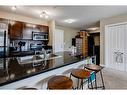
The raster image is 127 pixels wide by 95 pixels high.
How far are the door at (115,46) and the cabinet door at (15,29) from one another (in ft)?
4.68

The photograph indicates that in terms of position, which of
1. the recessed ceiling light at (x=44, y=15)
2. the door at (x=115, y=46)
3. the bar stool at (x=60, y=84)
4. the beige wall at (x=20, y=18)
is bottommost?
the bar stool at (x=60, y=84)

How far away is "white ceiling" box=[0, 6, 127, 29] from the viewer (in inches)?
62.1

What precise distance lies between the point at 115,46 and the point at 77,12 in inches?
32.6

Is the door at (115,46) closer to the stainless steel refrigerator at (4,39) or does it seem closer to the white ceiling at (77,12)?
the white ceiling at (77,12)

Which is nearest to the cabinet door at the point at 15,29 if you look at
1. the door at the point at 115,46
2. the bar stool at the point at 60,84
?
the bar stool at the point at 60,84

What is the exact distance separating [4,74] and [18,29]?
0.90 metres

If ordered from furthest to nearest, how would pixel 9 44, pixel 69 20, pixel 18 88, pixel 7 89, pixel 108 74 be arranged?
pixel 108 74, pixel 69 20, pixel 9 44, pixel 18 88, pixel 7 89

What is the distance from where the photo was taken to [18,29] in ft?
6.16

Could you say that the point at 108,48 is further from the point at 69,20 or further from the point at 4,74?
the point at 4,74

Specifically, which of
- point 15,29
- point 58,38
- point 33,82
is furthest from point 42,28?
point 33,82

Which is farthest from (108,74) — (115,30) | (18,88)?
(18,88)

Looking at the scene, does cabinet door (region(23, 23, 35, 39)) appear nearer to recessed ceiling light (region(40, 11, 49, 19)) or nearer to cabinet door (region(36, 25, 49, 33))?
cabinet door (region(36, 25, 49, 33))

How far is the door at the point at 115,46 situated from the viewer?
5.98 ft

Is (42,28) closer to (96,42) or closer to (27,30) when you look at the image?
(27,30)
